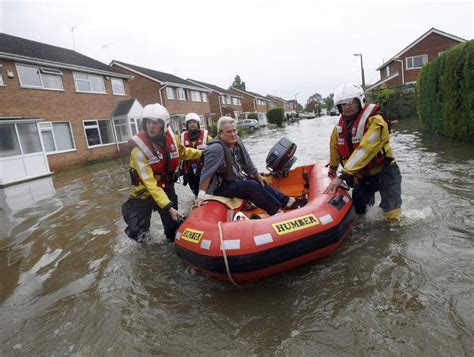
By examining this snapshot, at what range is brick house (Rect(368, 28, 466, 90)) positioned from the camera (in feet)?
89.7

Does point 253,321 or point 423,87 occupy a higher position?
point 423,87

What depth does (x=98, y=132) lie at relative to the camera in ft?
56.0

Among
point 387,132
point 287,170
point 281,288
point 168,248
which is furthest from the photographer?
point 287,170

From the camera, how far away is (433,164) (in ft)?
22.6

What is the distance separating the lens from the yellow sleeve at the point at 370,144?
3266 mm

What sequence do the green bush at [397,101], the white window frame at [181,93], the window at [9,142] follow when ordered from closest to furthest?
the window at [9,142]
the green bush at [397,101]
the white window frame at [181,93]

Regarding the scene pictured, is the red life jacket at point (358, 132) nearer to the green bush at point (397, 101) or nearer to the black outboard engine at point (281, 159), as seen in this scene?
the black outboard engine at point (281, 159)

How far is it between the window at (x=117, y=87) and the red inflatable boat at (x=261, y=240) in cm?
1813

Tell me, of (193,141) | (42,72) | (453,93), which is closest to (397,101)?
(453,93)

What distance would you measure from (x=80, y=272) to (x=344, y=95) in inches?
143

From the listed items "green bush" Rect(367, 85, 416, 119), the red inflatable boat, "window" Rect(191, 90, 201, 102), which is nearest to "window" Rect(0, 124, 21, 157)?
the red inflatable boat

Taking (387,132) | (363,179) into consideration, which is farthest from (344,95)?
(363,179)

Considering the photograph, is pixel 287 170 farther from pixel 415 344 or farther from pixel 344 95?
pixel 415 344

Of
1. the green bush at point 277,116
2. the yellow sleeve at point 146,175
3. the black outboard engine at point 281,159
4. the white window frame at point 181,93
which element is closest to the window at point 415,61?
the green bush at point 277,116
